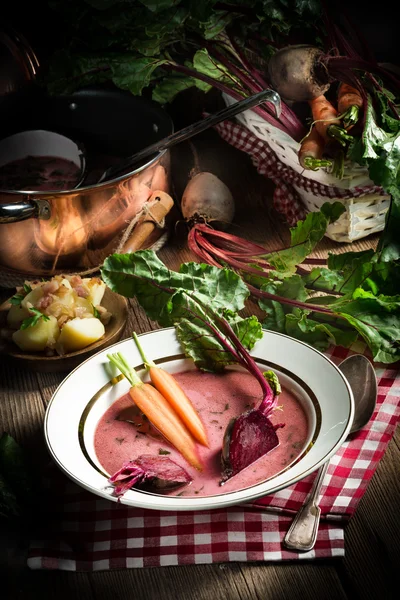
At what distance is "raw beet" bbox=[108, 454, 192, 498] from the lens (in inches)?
41.9

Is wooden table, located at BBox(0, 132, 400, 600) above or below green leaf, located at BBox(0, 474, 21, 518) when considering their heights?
below

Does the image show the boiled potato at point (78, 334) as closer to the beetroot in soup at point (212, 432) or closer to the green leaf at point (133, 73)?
the beetroot in soup at point (212, 432)

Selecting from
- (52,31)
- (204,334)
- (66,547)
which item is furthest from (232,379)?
(52,31)

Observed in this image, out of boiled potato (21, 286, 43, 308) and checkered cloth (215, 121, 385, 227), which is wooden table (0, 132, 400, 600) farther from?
checkered cloth (215, 121, 385, 227)

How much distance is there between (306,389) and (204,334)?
227mm

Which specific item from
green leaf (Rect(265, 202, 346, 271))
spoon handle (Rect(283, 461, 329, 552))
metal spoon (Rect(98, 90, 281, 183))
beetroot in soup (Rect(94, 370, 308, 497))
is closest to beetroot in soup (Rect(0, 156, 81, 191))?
metal spoon (Rect(98, 90, 281, 183))

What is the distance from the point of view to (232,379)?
1.33 metres

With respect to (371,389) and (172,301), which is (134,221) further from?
(371,389)

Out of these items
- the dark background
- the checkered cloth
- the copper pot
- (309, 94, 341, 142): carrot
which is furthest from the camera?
the dark background

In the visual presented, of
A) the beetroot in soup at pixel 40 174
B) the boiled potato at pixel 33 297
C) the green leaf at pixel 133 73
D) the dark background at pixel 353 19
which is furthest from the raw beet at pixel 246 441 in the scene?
the dark background at pixel 353 19

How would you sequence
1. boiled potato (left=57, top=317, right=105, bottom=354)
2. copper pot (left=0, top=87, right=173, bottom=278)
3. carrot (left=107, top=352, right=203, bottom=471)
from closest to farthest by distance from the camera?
1. carrot (left=107, top=352, right=203, bottom=471)
2. boiled potato (left=57, top=317, right=105, bottom=354)
3. copper pot (left=0, top=87, right=173, bottom=278)

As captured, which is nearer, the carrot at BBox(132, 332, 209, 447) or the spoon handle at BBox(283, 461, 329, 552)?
the spoon handle at BBox(283, 461, 329, 552)

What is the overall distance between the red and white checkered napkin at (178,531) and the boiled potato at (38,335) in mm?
345

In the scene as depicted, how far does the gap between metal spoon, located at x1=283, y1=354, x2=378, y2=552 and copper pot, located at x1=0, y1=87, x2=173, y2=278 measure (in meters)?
0.66
